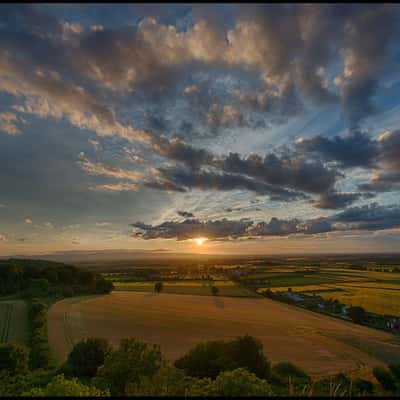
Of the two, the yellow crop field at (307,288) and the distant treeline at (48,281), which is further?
the yellow crop field at (307,288)

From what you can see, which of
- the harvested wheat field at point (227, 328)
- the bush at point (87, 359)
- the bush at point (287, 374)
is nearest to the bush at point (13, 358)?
the bush at point (87, 359)

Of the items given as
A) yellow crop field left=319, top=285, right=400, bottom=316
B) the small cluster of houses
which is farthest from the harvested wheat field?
yellow crop field left=319, top=285, right=400, bottom=316

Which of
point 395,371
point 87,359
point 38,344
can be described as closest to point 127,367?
point 87,359

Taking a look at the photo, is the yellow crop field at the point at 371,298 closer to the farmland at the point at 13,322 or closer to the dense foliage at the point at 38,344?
the dense foliage at the point at 38,344

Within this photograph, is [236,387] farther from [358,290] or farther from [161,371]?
[358,290]

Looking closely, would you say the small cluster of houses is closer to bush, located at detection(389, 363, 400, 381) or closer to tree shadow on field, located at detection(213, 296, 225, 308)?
bush, located at detection(389, 363, 400, 381)

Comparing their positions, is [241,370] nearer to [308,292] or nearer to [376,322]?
[376,322]

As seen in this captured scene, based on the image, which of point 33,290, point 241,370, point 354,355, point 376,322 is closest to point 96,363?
point 241,370
